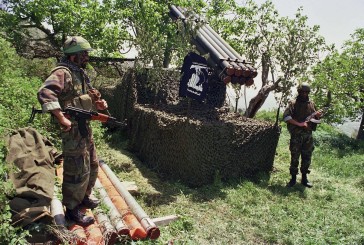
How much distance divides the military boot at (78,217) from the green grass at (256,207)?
942 millimetres

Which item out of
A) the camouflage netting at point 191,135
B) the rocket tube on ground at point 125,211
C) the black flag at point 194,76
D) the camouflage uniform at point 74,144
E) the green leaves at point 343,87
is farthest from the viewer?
the green leaves at point 343,87

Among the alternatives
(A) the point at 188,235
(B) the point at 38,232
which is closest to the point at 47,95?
(B) the point at 38,232

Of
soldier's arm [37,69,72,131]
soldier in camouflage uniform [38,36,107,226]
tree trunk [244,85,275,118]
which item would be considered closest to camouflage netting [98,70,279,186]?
tree trunk [244,85,275,118]

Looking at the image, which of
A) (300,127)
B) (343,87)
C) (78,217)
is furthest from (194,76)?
(343,87)

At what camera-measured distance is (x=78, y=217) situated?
4.20m

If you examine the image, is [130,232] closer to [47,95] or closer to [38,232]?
[38,232]

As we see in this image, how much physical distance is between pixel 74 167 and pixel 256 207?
3981mm

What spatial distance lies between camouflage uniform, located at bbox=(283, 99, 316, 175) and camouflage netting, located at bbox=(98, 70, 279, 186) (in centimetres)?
66

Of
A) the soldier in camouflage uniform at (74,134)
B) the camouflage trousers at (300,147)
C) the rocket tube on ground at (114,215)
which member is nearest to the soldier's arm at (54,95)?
the soldier in camouflage uniform at (74,134)

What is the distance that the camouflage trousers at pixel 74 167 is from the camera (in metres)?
4.07

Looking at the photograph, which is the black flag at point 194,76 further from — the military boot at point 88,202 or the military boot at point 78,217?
the military boot at point 78,217

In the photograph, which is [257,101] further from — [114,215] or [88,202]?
[88,202]

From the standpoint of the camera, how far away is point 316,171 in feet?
31.9

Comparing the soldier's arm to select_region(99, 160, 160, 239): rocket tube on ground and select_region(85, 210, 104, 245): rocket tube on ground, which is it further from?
select_region(99, 160, 160, 239): rocket tube on ground
